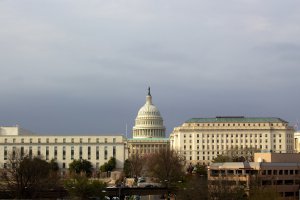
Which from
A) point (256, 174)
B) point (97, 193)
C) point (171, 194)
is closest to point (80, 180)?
point (97, 193)

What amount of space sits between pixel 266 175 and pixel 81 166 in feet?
252

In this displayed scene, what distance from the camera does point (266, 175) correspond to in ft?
331

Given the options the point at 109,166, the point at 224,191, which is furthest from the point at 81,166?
the point at 224,191

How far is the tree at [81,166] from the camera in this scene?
168 m

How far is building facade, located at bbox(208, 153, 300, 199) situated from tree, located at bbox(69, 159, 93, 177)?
65.4m

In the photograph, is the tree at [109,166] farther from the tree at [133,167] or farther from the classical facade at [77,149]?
the classical facade at [77,149]

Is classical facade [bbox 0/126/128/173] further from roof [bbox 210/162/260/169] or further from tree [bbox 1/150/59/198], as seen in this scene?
roof [bbox 210/162/260/169]

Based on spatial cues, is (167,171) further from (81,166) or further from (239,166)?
(81,166)

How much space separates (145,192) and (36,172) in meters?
14.3

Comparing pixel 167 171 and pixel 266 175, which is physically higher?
pixel 167 171

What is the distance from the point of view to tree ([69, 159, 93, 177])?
168500 mm

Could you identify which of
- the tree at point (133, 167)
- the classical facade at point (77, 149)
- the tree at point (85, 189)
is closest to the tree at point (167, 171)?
the tree at point (85, 189)

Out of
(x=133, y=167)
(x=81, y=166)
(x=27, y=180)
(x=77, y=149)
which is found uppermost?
(x=77, y=149)

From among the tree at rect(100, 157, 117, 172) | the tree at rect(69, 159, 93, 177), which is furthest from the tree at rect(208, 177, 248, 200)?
the tree at rect(100, 157, 117, 172)
